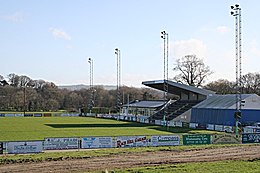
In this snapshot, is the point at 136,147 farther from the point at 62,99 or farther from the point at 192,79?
the point at 62,99

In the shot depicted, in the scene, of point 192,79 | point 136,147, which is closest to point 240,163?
point 136,147

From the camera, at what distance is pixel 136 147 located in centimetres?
3578

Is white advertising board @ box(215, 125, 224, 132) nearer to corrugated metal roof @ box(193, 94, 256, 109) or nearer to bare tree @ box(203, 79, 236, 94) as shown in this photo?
corrugated metal roof @ box(193, 94, 256, 109)

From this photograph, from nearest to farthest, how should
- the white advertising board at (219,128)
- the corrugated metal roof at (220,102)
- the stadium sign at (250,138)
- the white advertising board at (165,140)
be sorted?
the white advertising board at (165,140) → the stadium sign at (250,138) → the white advertising board at (219,128) → the corrugated metal roof at (220,102)

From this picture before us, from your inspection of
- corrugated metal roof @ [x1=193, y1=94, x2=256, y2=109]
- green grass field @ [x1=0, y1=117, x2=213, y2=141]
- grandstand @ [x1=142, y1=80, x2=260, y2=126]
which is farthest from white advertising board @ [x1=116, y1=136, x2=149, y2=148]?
corrugated metal roof @ [x1=193, y1=94, x2=256, y2=109]

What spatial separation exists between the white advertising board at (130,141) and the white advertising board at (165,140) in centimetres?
87

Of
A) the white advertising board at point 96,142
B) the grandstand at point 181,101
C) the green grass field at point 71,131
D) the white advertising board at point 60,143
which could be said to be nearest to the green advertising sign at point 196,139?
the white advertising board at point 96,142

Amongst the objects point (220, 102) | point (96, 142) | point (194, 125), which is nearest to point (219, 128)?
point (194, 125)

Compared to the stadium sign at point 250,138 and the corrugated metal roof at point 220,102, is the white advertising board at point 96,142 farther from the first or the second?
the corrugated metal roof at point 220,102

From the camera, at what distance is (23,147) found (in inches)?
1239

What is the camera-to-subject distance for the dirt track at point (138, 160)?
24480 millimetres

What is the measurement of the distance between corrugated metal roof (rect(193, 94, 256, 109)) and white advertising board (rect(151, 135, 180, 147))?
28392 mm

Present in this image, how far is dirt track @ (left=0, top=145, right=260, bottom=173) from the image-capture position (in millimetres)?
24480

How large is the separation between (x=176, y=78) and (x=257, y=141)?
72222mm
